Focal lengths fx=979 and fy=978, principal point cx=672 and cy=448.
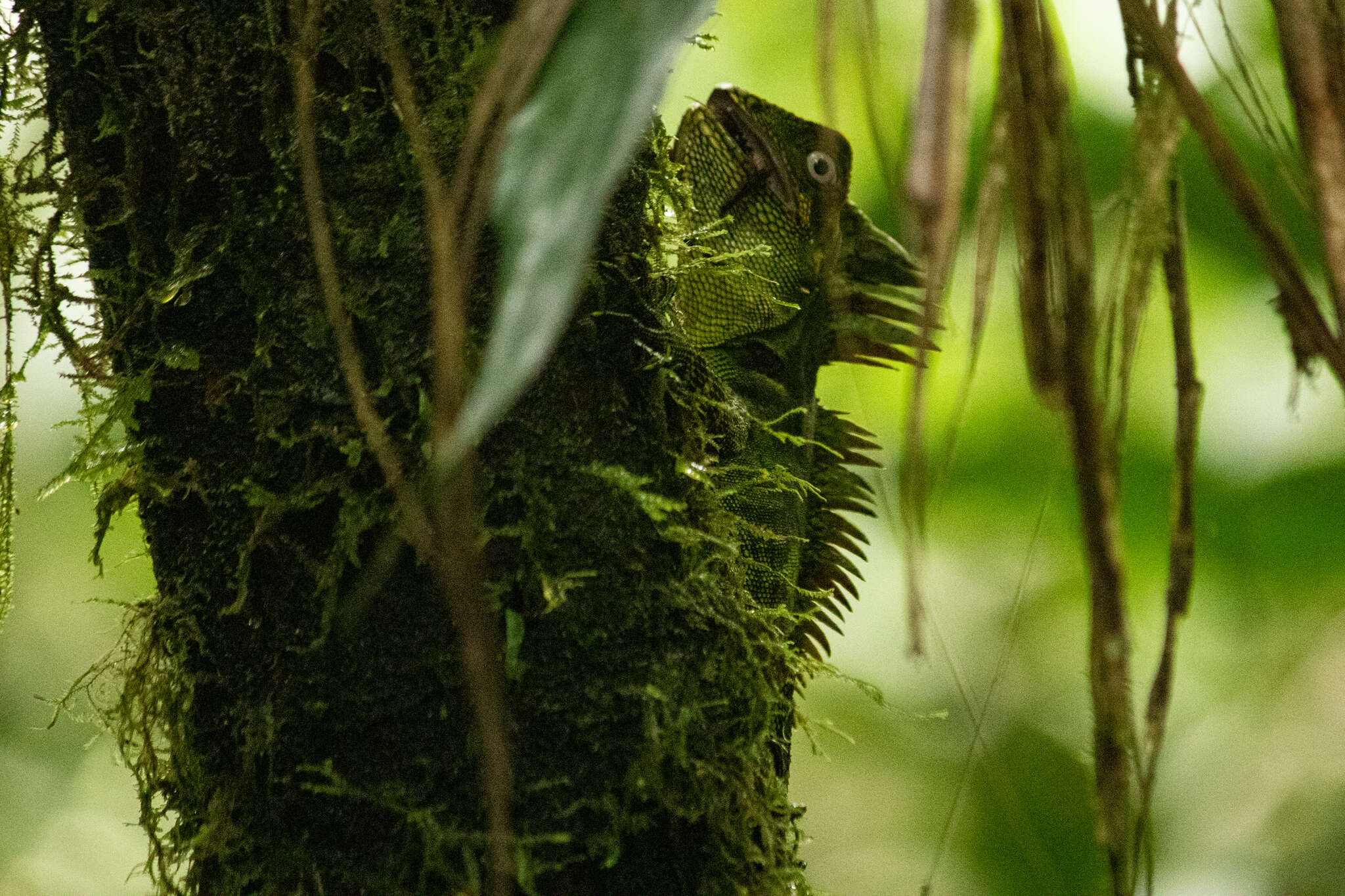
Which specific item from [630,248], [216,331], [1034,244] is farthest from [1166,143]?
[216,331]

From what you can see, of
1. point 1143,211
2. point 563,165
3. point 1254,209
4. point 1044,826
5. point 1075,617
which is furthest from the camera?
point 1075,617

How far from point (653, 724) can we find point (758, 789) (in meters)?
0.25

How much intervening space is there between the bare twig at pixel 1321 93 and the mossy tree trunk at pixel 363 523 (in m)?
0.70

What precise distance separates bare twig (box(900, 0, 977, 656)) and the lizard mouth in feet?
5.08

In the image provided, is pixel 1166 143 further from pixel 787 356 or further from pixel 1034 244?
pixel 787 356

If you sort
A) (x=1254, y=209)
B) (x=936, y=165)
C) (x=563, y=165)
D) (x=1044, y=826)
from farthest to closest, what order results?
(x=1044, y=826) < (x=1254, y=209) < (x=936, y=165) < (x=563, y=165)

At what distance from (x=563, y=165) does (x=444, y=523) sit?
27cm

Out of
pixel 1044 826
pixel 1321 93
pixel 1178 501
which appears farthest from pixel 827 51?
pixel 1044 826

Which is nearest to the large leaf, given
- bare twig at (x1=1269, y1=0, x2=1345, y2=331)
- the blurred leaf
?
bare twig at (x1=1269, y1=0, x2=1345, y2=331)

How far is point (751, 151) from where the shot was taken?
2.34m

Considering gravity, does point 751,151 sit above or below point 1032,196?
above

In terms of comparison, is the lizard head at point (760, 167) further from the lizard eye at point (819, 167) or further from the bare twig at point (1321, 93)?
the bare twig at point (1321, 93)

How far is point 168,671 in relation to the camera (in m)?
1.22

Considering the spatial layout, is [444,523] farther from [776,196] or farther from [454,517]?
[776,196]
